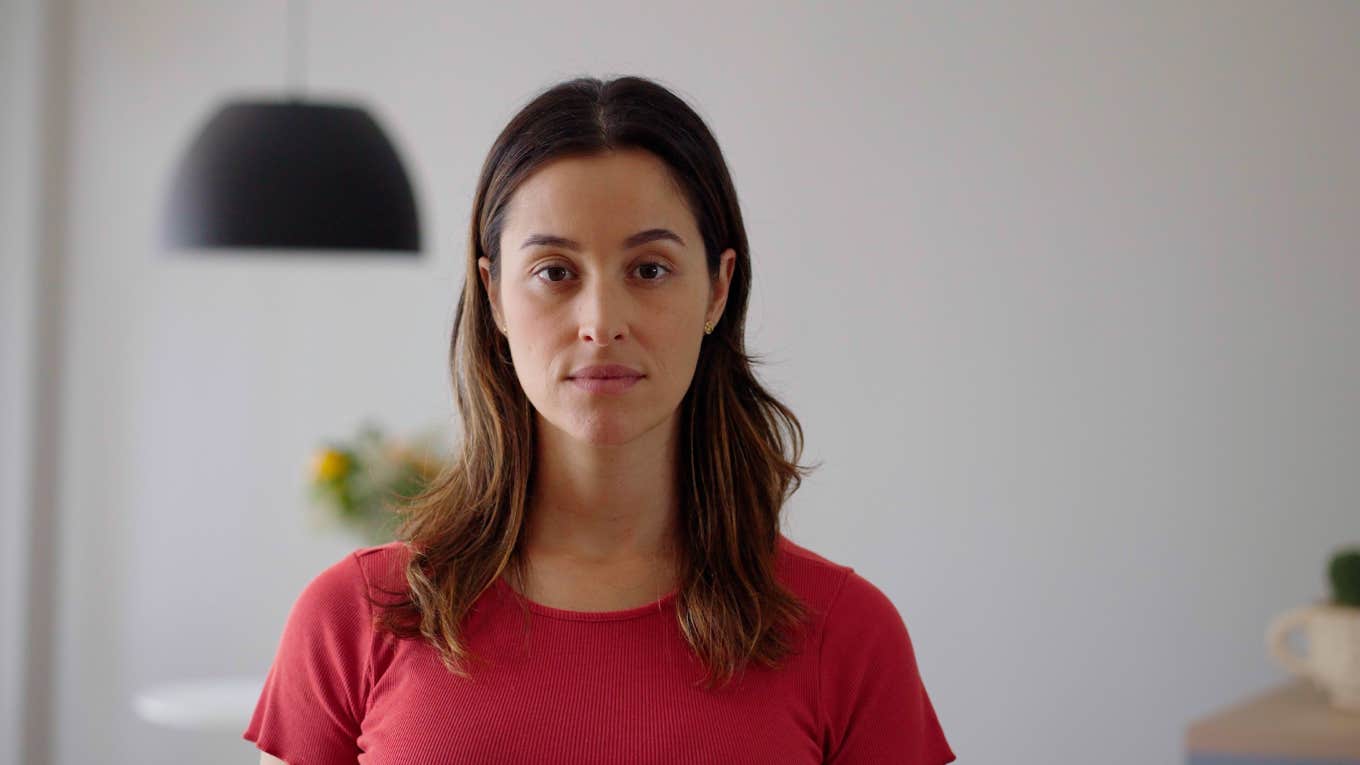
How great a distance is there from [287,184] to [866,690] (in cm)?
152

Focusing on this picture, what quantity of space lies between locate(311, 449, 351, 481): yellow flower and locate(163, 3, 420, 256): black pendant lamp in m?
0.62

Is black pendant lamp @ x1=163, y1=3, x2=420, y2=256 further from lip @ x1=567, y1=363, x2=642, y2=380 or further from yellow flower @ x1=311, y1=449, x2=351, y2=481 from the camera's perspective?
lip @ x1=567, y1=363, x2=642, y2=380

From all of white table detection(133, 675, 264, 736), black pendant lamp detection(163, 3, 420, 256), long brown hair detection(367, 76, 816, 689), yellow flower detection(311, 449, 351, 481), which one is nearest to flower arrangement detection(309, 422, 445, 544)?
yellow flower detection(311, 449, 351, 481)

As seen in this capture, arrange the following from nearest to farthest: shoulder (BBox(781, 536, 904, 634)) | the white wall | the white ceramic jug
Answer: shoulder (BBox(781, 536, 904, 634)) < the white ceramic jug < the white wall

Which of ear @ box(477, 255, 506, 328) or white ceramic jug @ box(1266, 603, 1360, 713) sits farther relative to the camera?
white ceramic jug @ box(1266, 603, 1360, 713)

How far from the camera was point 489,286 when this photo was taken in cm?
136

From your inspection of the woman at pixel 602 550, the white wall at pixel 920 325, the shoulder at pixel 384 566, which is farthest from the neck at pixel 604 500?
the white wall at pixel 920 325

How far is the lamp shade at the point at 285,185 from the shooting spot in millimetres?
2492

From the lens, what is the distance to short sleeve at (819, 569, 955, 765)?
1309mm

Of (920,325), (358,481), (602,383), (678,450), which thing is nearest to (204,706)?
(358,481)

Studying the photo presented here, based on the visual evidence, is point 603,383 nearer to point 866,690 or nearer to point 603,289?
point 603,289

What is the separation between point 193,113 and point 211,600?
1235mm

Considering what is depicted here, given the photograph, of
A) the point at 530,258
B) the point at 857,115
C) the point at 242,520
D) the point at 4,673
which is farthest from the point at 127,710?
the point at 530,258

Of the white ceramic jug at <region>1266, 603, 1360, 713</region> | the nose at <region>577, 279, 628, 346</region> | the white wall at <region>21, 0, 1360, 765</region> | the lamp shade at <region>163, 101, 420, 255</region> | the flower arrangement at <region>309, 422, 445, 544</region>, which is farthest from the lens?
the white wall at <region>21, 0, 1360, 765</region>
